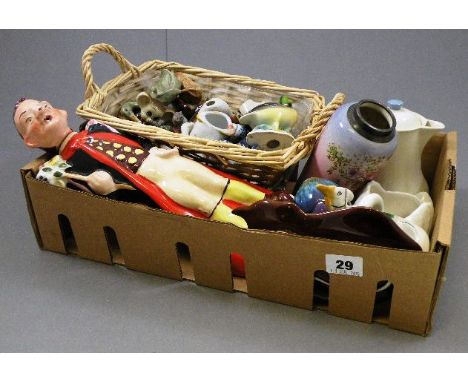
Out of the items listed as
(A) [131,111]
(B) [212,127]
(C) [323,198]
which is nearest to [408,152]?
(C) [323,198]

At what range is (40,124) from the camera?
1333 mm

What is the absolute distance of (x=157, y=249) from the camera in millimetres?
1284

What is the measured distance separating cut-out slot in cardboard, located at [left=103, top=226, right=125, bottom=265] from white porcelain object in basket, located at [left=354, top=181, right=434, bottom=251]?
510 millimetres

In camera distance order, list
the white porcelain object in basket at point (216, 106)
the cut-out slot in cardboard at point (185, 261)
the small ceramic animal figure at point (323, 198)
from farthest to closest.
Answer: the white porcelain object in basket at point (216, 106) < the cut-out slot in cardboard at point (185, 261) < the small ceramic animal figure at point (323, 198)

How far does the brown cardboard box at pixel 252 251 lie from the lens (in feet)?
3.63

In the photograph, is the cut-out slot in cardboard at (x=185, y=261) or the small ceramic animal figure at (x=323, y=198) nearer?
the small ceramic animal figure at (x=323, y=198)

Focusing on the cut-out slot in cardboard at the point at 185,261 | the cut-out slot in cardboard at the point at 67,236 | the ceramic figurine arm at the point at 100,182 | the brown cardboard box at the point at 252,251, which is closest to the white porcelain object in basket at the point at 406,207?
the brown cardboard box at the point at 252,251

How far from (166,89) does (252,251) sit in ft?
1.67

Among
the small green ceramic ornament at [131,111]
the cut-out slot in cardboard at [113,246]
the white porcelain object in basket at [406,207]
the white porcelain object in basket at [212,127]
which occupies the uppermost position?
the small green ceramic ornament at [131,111]

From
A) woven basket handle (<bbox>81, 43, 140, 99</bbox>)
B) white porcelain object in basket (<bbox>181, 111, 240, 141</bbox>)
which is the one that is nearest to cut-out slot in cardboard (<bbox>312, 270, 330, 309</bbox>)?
white porcelain object in basket (<bbox>181, 111, 240, 141</bbox>)

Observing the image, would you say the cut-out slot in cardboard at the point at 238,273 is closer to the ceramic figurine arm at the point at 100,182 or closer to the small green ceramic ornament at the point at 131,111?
the ceramic figurine arm at the point at 100,182

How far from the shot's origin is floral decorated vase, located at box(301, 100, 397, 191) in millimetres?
1274

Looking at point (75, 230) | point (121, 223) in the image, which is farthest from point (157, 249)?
point (75, 230)

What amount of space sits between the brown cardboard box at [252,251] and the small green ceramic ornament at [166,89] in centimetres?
33
